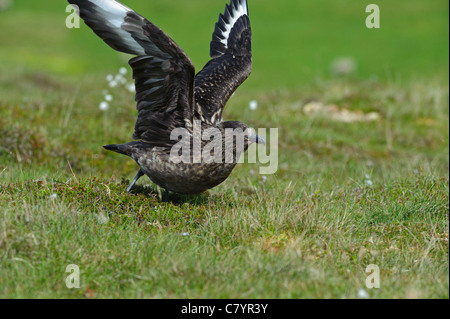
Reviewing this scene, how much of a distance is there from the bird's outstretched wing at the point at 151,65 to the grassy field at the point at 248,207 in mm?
664

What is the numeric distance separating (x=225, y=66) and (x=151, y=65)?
165 centimetres

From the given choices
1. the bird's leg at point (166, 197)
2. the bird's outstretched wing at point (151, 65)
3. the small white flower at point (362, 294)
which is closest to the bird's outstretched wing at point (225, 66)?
the bird's outstretched wing at point (151, 65)

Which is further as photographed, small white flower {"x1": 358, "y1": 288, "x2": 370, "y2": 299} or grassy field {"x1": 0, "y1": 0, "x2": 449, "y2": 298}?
grassy field {"x1": 0, "y1": 0, "x2": 449, "y2": 298}

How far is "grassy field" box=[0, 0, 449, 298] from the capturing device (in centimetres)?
328

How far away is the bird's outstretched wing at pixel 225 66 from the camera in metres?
5.30

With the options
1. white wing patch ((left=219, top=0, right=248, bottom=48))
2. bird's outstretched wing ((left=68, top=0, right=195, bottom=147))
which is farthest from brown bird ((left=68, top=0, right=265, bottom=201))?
white wing patch ((left=219, top=0, right=248, bottom=48))

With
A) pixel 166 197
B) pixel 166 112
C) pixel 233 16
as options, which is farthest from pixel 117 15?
pixel 233 16

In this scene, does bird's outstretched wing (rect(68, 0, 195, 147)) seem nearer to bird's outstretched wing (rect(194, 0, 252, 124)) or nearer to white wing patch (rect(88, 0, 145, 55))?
white wing patch (rect(88, 0, 145, 55))

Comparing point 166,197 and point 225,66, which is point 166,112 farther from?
point 225,66

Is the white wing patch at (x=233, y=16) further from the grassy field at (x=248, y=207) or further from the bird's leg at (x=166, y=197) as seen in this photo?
the bird's leg at (x=166, y=197)

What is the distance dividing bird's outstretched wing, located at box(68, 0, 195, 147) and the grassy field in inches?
26.1

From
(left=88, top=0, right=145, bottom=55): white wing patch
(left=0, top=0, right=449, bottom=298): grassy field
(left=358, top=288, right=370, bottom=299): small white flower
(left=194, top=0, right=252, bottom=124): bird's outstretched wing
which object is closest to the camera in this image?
(left=358, top=288, right=370, bottom=299): small white flower
